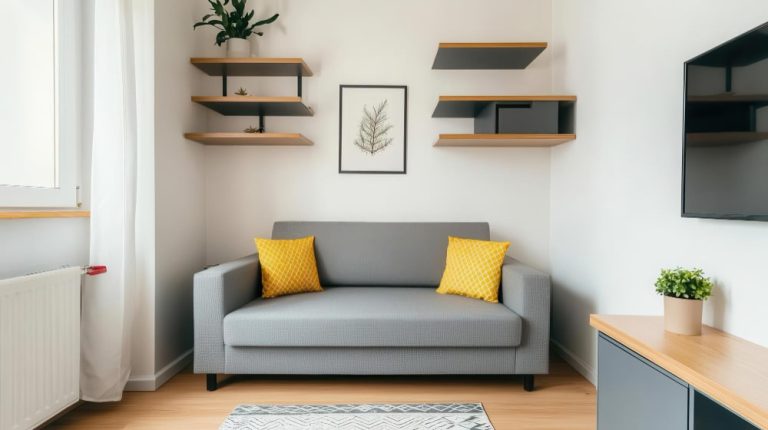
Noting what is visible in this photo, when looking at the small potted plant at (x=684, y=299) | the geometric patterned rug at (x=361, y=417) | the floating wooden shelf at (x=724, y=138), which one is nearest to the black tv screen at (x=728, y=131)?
the floating wooden shelf at (x=724, y=138)

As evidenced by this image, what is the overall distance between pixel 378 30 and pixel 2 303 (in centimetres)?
257

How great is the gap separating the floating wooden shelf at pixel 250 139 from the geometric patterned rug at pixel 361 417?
1.55 meters

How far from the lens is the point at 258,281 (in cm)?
260

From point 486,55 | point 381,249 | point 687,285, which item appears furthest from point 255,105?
point 687,285

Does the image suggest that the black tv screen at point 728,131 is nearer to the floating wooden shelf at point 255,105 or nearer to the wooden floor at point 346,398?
the wooden floor at point 346,398

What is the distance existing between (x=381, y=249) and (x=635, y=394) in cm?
176

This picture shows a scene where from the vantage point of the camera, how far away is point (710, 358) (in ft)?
3.82

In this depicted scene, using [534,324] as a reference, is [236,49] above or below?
above

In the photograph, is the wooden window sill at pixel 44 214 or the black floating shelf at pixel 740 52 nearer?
the black floating shelf at pixel 740 52

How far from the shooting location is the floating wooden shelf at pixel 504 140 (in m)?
2.57

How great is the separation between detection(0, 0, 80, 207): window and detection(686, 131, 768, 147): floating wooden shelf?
259 centimetres

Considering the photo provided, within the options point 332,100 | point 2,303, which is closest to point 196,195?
point 332,100

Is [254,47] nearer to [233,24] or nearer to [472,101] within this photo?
[233,24]

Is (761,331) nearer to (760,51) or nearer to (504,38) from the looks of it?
(760,51)
